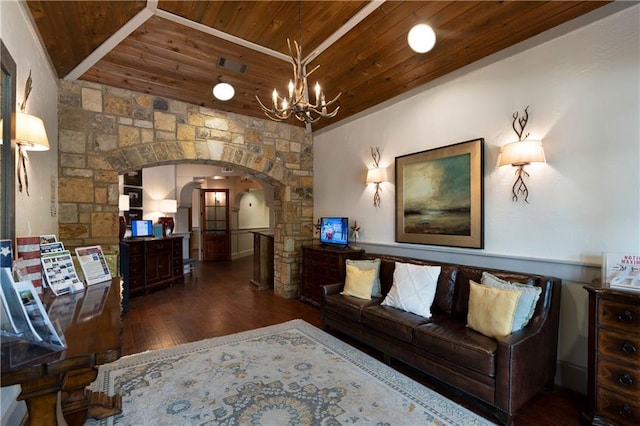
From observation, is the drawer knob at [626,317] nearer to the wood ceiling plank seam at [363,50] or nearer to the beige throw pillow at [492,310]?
the beige throw pillow at [492,310]

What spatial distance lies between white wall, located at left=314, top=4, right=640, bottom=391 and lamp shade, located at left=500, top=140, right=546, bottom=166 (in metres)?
0.12

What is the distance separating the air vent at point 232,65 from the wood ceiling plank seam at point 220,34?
33 centimetres

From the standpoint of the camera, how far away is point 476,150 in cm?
307

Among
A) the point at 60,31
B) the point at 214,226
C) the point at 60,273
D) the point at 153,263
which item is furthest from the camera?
the point at 214,226

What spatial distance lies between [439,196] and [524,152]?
983 millimetres

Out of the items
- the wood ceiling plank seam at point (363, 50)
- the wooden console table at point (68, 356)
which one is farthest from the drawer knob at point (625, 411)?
the wood ceiling plank seam at point (363, 50)

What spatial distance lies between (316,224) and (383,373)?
309cm

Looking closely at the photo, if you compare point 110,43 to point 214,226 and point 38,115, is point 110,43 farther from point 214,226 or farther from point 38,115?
point 214,226

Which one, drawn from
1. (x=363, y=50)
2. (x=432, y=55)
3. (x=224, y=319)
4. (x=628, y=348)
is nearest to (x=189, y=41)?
(x=363, y=50)

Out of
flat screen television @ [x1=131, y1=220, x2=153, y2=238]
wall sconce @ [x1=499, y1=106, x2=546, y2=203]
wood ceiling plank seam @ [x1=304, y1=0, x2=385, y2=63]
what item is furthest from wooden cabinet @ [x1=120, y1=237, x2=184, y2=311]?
wall sconce @ [x1=499, y1=106, x2=546, y2=203]

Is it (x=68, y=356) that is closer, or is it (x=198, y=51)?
(x=68, y=356)

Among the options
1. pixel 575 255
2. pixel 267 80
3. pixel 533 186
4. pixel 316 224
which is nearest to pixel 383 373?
pixel 575 255

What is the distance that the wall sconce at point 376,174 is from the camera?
408 centimetres

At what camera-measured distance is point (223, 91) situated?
404 centimetres
